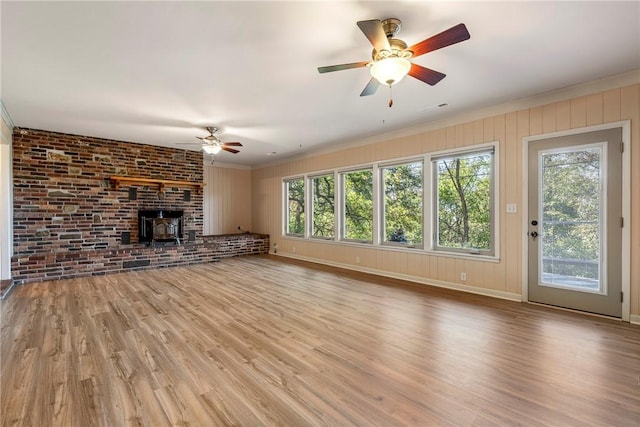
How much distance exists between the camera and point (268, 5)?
206 centimetres

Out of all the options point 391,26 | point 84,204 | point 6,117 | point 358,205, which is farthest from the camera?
point 358,205

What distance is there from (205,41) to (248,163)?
6.19m

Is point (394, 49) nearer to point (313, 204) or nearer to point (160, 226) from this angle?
point (313, 204)

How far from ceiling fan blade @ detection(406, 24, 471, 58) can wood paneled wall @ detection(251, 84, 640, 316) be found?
245cm

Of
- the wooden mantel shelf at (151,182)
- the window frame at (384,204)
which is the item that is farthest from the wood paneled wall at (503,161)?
the wooden mantel shelf at (151,182)

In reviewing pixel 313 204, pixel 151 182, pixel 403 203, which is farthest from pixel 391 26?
pixel 151 182

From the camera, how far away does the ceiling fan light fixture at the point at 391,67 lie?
2275 mm

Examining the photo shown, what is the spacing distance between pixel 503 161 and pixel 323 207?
384 cm

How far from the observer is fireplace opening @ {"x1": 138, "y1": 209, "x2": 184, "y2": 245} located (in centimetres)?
627

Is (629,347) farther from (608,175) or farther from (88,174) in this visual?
(88,174)

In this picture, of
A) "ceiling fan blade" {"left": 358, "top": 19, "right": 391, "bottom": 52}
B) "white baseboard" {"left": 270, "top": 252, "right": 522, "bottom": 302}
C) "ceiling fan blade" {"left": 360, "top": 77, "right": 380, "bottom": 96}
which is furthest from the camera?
"white baseboard" {"left": 270, "top": 252, "right": 522, "bottom": 302}

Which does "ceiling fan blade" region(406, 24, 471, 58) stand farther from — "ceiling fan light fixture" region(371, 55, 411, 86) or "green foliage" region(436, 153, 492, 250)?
"green foliage" region(436, 153, 492, 250)

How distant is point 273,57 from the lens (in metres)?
2.75

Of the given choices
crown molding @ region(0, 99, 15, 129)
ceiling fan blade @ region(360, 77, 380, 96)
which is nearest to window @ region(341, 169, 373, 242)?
ceiling fan blade @ region(360, 77, 380, 96)
